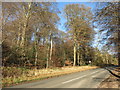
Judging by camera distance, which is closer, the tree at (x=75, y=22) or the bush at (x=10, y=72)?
the bush at (x=10, y=72)

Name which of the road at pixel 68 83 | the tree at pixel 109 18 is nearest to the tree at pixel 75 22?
the road at pixel 68 83

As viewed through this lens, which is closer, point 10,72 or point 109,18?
point 109,18

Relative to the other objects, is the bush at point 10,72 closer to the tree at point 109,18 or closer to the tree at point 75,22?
the tree at point 109,18

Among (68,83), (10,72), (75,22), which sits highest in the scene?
(75,22)

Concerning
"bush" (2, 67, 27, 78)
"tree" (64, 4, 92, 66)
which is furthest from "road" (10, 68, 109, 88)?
"tree" (64, 4, 92, 66)

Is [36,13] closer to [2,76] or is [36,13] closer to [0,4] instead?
[0,4]

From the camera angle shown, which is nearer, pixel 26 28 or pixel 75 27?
pixel 26 28

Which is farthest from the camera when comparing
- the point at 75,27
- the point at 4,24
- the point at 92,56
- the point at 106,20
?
the point at 92,56

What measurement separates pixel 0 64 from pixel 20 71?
7.73 ft

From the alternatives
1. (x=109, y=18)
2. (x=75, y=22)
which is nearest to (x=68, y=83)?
(x=109, y=18)

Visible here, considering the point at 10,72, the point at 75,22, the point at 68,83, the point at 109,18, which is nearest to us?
the point at 109,18

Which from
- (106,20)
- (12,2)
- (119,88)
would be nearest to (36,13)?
(12,2)

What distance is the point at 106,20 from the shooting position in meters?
7.62

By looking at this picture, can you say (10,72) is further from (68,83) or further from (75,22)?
(75,22)
